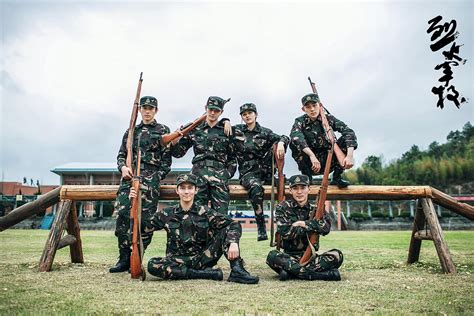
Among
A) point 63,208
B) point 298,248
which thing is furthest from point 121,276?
point 298,248

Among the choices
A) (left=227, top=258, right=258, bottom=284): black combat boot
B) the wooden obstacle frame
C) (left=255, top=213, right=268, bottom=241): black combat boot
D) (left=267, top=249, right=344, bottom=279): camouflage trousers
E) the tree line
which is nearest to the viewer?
(left=227, top=258, right=258, bottom=284): black combat boot

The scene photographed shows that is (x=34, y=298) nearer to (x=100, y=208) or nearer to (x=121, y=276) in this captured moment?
(x=121, y=276)

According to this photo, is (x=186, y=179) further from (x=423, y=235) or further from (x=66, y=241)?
(x=423, y=235)

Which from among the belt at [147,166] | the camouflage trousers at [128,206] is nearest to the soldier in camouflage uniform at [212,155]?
the belt at [147,166]

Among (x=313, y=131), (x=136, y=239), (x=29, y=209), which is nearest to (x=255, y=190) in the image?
(x=313, y=131)

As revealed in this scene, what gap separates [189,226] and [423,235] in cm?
391

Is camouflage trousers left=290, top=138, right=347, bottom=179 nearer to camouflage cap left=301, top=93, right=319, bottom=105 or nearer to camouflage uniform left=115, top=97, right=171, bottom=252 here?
camouflage cap left=301, top=93, right=319, bottom=105

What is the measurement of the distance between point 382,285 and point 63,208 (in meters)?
4.71

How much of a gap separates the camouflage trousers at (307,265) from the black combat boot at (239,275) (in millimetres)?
471

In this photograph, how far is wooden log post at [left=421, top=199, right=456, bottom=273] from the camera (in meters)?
5.91

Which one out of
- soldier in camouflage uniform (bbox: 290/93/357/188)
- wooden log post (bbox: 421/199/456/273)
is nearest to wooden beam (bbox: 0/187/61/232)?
soldier in camouflage uniform (bbox: 290/93/357/188)

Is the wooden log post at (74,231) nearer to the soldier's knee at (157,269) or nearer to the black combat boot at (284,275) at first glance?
the soldier's knee at (157,269)

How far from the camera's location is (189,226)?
16.8 ft

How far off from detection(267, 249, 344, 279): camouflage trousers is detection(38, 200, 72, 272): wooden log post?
3.29m
